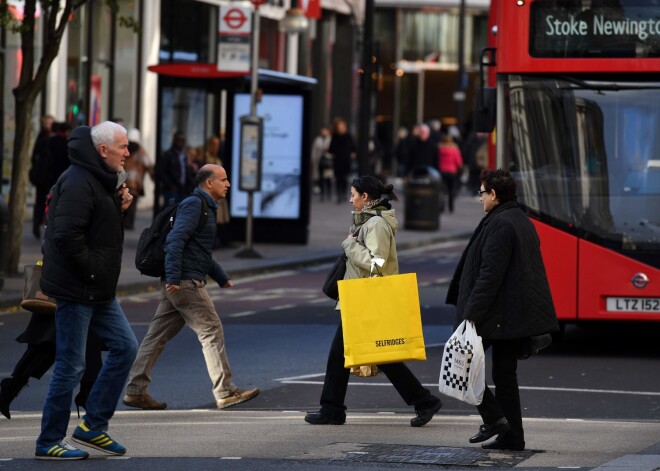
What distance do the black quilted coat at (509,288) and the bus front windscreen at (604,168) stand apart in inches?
185

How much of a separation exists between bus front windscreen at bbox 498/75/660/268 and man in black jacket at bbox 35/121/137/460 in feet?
19.0

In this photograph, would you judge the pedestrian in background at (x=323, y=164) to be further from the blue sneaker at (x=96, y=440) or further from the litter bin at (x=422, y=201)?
the blue sneaker at (x=96, y=440)

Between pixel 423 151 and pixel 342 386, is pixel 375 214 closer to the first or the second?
pixel 342 386

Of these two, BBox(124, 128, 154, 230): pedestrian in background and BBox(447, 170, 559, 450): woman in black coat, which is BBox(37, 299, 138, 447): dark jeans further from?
BBox(124, 128, 154, 230): pedestrian in background

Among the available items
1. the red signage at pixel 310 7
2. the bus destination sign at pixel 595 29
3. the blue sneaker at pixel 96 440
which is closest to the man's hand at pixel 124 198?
the blue sneaker at pixel 96 440

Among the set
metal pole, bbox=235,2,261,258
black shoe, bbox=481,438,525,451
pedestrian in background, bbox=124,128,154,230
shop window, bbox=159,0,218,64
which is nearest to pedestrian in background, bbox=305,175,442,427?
black shoe, bbox=481,438,525,451

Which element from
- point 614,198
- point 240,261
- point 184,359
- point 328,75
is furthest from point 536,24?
point 328,75

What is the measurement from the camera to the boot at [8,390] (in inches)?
380

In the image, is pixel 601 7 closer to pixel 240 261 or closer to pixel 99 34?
pixel 240 261

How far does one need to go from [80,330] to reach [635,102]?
21.5ft

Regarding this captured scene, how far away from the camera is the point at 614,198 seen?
1342cm

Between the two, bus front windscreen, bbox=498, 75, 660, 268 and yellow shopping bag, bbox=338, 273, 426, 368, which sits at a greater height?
bus front windscreen, bbox=498, 75, 660, 268

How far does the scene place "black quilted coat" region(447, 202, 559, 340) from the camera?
8719 mm

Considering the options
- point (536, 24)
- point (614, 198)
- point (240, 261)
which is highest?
point (536, 24)
